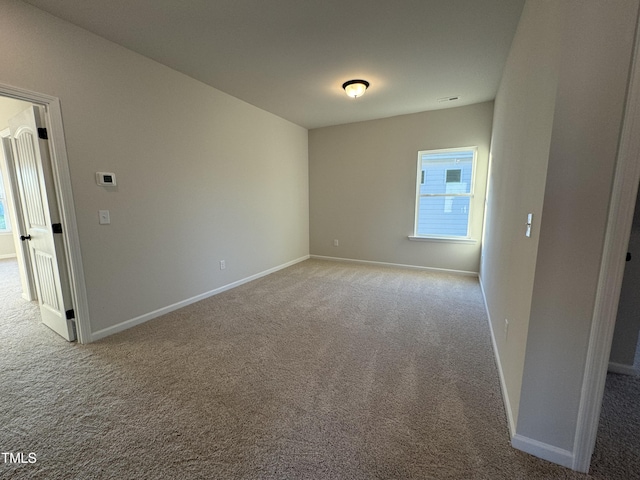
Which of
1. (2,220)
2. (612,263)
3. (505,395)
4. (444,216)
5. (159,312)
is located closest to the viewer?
(612,263)

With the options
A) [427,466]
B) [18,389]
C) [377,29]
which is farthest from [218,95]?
[427,466]

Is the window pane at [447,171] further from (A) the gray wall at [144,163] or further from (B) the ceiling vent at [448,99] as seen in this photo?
(A) the gray wall at [144,163]

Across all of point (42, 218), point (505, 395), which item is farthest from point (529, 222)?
point (42, 218)

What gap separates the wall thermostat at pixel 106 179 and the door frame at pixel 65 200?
202 millimetres

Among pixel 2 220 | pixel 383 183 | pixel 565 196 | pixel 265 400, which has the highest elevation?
pixel 383 183

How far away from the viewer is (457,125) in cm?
414

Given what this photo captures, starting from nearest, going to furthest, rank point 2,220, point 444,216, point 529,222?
point 529,222, point 444,216, point 2,220

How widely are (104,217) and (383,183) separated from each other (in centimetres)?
405

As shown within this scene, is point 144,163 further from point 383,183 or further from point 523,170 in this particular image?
point 383,183

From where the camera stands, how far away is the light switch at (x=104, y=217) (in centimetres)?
238

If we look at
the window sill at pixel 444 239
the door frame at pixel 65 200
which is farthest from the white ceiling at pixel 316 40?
the window sill at pixel 444 239

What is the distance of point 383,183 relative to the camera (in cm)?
482

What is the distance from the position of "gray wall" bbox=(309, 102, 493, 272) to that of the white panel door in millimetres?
3984

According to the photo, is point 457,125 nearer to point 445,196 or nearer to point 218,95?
point 445,196
